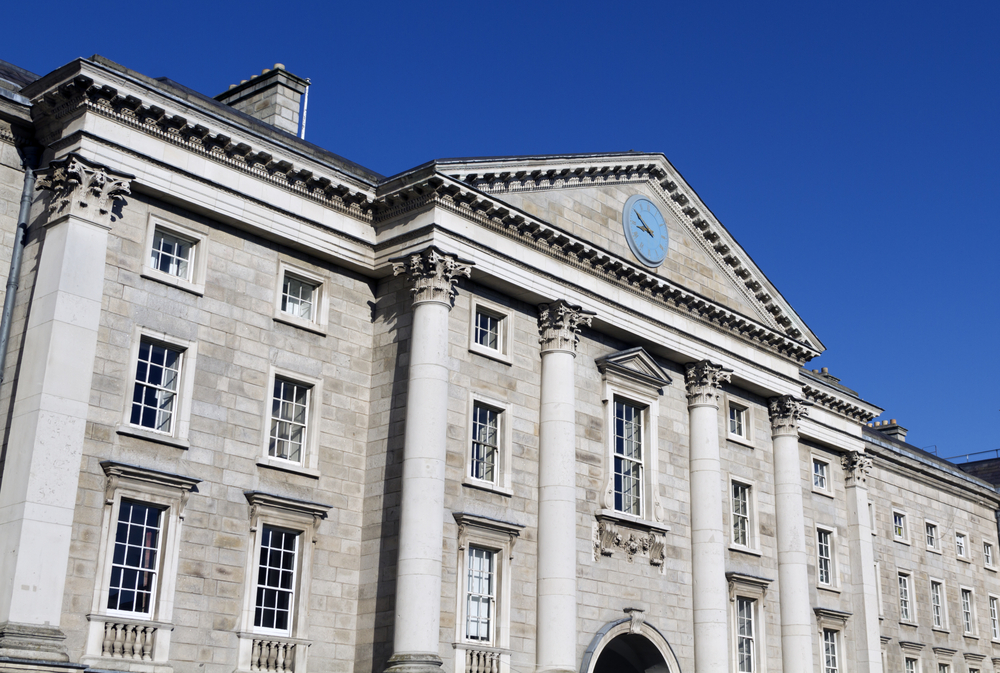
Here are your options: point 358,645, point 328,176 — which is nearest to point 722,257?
point 328,176

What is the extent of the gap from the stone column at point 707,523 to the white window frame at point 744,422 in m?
1.34

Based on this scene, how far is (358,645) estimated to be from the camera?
25.2 metres

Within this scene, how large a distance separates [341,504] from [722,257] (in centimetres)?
1472

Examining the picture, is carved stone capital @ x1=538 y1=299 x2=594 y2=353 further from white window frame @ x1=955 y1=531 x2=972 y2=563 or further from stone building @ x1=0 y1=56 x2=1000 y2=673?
white window frame @ x1=955 y1=531 x2=972 y2=563

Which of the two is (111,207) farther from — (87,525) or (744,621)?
(744,621)

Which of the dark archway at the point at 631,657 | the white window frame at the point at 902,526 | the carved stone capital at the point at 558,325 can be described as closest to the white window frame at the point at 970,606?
the white window frame at the point at 902,526

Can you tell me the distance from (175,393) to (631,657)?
47.0ft

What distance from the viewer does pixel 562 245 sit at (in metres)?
29.4

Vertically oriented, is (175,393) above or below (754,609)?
above

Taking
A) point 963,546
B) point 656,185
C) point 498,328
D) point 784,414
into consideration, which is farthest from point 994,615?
point 498,328

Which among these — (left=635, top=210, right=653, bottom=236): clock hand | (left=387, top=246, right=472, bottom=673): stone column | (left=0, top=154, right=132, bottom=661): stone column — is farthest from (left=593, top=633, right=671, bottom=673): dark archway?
(left=0, top=154, right=132, bottom=661): stone column

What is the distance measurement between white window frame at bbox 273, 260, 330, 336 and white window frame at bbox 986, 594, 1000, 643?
1427 inches

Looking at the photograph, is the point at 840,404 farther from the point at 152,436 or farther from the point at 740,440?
the point at 152,436

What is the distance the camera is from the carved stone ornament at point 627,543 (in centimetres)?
2892
